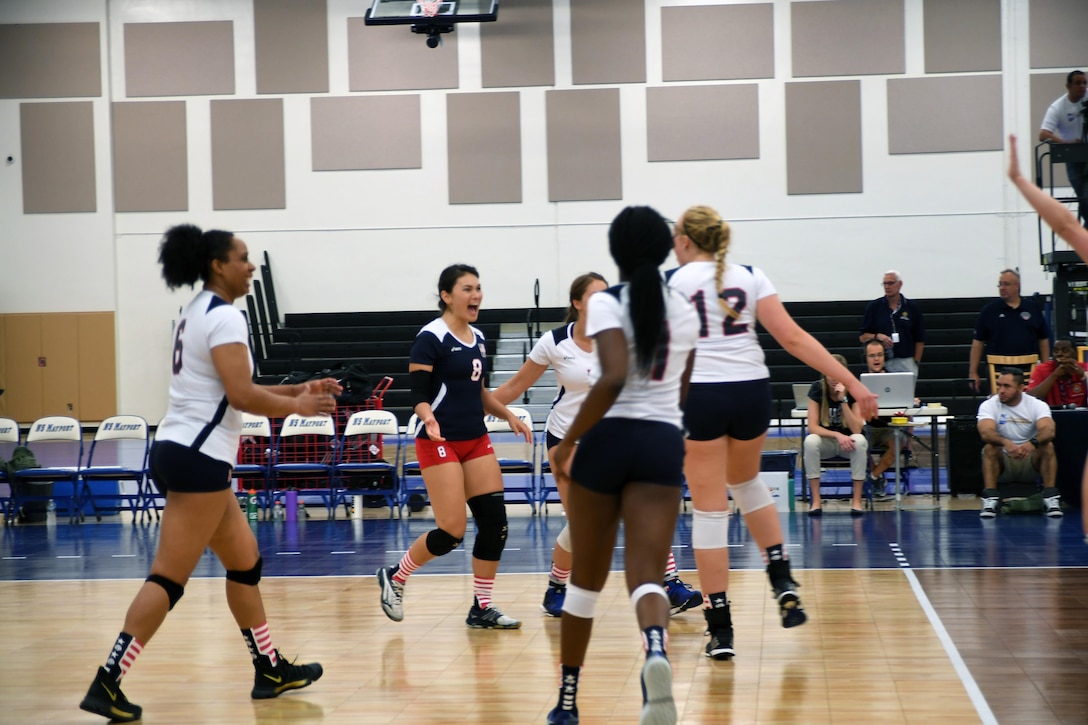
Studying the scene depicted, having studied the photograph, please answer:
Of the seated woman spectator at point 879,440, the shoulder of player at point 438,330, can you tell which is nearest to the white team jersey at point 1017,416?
the seated woman spectator at point 879,440

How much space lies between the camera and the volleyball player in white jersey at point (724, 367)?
4.45m

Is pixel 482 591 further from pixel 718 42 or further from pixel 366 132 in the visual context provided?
pixel 718 42

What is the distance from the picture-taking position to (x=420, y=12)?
52.1ft

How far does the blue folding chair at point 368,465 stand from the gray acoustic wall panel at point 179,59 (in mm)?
9164

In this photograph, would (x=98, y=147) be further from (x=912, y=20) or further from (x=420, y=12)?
(x=912, y=20)

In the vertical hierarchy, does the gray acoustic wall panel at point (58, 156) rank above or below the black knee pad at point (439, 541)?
above

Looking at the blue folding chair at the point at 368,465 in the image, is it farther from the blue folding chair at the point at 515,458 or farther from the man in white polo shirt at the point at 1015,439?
the man in white polo shirt at the point at 1015,439

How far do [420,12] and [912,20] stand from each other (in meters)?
7.51

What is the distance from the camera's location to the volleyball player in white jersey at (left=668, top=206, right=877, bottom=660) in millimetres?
4445

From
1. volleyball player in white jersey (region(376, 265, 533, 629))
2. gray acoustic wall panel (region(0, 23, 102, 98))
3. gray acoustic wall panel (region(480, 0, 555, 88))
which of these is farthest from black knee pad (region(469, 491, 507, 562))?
gray acoustic wall panel (region(0, 23, 102, 98))

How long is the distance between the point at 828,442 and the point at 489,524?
5609mm

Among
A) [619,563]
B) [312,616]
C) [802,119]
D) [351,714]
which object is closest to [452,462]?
[312,616]

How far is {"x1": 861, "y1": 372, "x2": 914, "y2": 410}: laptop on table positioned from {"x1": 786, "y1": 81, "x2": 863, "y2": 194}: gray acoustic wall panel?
792 cm

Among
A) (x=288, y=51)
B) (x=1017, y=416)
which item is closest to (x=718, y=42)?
(x=288, y=51)
